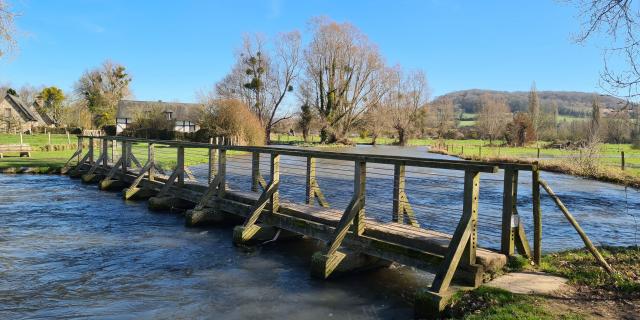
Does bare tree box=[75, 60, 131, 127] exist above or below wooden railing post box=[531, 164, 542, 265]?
above

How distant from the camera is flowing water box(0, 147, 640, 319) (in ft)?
21.7

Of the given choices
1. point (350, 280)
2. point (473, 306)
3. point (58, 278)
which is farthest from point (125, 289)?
point (473, 306)

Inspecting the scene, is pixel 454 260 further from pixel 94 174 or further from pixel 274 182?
pixel 94 174

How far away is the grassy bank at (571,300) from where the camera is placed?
17.4ft

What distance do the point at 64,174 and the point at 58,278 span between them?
18247 millimetres

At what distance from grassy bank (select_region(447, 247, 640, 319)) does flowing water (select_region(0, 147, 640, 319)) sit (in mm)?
1019

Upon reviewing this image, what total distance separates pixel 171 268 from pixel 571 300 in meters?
6.46

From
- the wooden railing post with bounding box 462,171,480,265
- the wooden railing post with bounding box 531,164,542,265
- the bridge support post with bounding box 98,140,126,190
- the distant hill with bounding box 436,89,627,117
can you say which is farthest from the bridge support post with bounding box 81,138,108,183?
the distant hill with bounding box 436,89,627,117

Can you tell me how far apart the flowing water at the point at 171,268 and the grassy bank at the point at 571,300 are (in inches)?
40.1

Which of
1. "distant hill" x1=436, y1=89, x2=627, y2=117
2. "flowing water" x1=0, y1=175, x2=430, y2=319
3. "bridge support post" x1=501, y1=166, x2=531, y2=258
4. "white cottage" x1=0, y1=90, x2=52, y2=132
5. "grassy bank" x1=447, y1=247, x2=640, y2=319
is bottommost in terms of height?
"flowing water" x1=0, y1=175, x2=430, y2=319

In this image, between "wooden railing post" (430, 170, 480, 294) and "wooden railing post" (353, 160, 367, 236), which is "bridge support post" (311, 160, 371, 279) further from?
"wooden railing post" (430, 170, 480, 294)

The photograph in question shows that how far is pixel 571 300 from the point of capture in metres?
5.78

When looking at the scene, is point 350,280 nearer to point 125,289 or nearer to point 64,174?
point 125,289

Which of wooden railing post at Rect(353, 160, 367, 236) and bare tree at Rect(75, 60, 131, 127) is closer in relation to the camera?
wooden railing post at Rect(353, 160, 367, 236)
